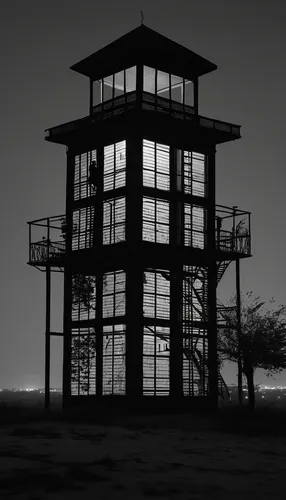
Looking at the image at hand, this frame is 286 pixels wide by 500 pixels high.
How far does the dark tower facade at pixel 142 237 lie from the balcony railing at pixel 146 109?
0.26ft

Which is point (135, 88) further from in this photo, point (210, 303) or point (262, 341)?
point (262, 341)

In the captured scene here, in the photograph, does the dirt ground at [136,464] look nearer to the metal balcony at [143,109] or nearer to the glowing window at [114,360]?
the glowing window at [114,360]

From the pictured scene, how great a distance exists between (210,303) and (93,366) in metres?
7.43

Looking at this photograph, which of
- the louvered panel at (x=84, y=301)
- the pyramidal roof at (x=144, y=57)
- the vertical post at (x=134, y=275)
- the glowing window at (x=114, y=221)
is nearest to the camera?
the vertical post at (x=134, y=275)

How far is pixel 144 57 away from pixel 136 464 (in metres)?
27.2

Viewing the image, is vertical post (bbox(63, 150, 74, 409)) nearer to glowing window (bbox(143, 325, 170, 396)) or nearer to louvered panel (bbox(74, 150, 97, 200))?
louvered panel (bbox(74, 150, 97, 200))

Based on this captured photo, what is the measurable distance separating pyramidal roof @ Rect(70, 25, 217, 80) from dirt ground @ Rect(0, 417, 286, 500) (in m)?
21.0

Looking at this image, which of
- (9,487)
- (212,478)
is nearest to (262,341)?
(212,478)

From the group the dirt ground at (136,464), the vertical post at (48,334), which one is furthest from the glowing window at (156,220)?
the dirt ground at (136,464)

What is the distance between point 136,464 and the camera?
23219mm

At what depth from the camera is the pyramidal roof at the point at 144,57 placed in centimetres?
4366

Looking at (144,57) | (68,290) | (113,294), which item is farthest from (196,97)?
(68,290)

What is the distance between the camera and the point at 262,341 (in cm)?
4675

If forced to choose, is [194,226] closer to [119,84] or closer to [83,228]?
[83,228]
